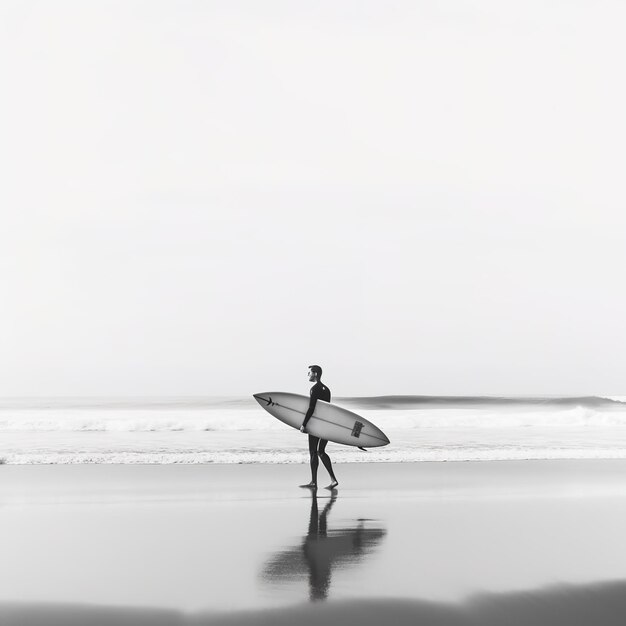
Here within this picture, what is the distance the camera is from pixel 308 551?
6.36 meters

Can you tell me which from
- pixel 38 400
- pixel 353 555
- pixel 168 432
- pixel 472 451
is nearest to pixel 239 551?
pixel 353 555

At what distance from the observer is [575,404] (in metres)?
53.9

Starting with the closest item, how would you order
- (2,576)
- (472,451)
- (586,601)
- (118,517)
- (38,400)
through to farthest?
(586,601) < (2,576) < (118,517) < (472,451) < (38,400)

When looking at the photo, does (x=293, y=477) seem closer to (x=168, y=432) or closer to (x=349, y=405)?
(x=168, y=432)

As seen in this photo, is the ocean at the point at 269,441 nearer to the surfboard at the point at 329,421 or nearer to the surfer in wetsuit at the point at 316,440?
the surfboard at the point at 329,421

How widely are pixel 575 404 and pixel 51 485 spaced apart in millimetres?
49763

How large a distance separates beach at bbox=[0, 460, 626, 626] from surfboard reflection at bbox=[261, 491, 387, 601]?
0.07 feet

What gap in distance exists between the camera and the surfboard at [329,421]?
36.2 ft

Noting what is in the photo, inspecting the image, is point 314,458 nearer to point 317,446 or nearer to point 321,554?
point 317,446

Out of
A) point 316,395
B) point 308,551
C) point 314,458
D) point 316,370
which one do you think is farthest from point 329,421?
point 308,551

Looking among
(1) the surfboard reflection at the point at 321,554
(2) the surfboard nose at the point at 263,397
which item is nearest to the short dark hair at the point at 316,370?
(1) the surfboard reflection at the point at 321,554

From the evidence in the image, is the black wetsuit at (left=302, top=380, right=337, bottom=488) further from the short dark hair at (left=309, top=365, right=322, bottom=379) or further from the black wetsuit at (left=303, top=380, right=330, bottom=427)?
the short dark hair at (left=309, top=365, right=322, bottom=379)

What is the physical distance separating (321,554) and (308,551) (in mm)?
185

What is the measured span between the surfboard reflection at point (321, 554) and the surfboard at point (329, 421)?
2.91 m
